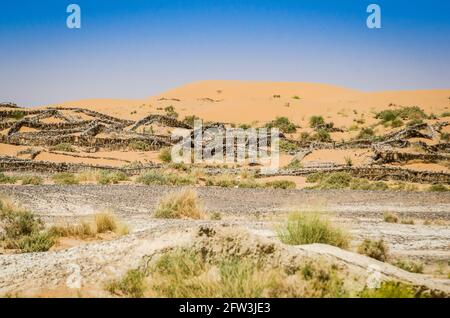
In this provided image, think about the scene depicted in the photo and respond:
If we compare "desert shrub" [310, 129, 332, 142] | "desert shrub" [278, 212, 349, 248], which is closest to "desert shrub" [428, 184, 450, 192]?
"desert shrub" [278, 212, 349, 248]

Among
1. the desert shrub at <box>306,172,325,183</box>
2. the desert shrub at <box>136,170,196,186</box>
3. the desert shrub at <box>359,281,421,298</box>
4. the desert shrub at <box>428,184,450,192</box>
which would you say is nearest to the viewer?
the desert shrub at <box>359,281,421,298</box>

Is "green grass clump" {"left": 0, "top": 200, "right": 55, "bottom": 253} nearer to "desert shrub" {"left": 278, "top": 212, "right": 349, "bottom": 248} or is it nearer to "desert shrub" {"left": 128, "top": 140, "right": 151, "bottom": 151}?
"desert shrub" {"left": 278, "top": 212, "right": 349, "bottom": 248}

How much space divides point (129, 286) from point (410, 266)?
4377 millimetres

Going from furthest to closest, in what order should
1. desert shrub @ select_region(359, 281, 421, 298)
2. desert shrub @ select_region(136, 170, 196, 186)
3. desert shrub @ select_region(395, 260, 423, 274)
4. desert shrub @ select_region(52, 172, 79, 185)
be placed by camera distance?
desert shrub @ select_region(136, 170, 196, 186)
desert shrub @ select_region(52, 172, 79, 185)
desert shrub @ select_region(395, 260, 423, 274)
desert shrub @ select_region(359, 281, 421, 298)

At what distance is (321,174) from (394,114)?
2832 centimetres

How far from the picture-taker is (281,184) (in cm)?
2077

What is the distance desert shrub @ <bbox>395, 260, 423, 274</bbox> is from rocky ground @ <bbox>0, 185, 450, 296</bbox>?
0.47ft

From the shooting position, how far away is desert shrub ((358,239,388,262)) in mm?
7559

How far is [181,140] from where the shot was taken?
115 ft

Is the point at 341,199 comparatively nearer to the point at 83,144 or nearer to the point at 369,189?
the point at 369,189

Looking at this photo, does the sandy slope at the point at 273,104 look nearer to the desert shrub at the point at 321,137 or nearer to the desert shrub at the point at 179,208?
the desert shrub at the point at 321,137

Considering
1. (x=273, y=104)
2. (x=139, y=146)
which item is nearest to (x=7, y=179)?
(x=139, y=146)

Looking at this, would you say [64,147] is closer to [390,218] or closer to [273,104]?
[390,218]
